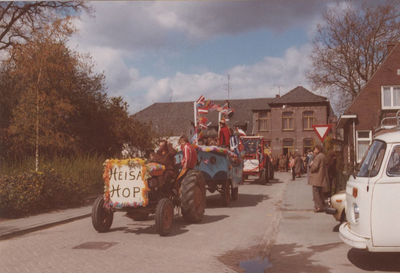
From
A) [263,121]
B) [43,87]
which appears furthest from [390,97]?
[263,121]

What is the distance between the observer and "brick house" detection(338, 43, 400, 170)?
2875cm

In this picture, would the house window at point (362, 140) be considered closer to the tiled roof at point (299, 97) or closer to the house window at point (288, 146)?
the house window at point (288, 146)

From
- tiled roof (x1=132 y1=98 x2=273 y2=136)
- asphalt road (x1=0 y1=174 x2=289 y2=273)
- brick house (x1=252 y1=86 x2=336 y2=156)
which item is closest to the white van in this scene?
→ asphalt road (x1=0 y1=174 x2=289 y2=273)

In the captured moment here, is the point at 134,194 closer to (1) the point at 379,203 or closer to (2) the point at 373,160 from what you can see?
(2) the point at 373,160

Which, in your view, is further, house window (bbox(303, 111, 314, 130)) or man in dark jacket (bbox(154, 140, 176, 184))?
house window (bbox(303, 111, 314, 130))

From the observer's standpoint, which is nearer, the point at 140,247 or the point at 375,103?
the point at 140,247

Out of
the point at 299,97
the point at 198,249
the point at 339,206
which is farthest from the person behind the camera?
the point at 299,97

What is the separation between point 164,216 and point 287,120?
49.1 m

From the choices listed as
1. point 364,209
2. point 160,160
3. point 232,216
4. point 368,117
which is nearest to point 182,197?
point 160,160

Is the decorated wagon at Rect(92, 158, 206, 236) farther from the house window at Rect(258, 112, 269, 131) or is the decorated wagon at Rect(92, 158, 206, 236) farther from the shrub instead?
the house window at Rect(258, 112, 269, 131)

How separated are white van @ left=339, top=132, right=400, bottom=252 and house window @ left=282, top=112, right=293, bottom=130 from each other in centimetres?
5044

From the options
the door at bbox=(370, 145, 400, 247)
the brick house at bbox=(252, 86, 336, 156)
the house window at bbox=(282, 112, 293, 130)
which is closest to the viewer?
the door at bbox=(370, 145, 400, 247)

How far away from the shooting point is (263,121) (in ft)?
191

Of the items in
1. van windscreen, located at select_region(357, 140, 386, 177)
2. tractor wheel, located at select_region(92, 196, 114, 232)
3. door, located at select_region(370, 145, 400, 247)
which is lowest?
tractor wheel, located at select_region(92, 196, 114, 232)
